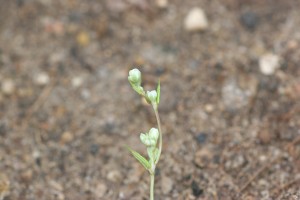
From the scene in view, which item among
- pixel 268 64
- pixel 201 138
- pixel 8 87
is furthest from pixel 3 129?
pixel 268 64

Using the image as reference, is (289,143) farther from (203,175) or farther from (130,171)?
(130,171)

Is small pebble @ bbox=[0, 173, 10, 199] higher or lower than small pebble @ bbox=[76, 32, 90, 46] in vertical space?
lower

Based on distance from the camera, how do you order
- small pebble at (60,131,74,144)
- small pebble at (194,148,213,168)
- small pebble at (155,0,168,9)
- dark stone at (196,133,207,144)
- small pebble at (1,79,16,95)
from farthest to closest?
small pebble at (155,0,168,9)
small pebble at (1,79,16,95)
small pebble at (60,131,74,144)
dark stone at (196,133,207,144)
small pebble at (194,148,213,168)

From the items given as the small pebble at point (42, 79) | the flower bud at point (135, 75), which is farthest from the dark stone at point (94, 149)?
the flower bud at point (135, 75)

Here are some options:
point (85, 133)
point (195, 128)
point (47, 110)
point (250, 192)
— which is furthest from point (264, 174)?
point (47, 110)

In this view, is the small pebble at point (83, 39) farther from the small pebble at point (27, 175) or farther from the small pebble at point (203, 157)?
the small pebble at point (203, 157)

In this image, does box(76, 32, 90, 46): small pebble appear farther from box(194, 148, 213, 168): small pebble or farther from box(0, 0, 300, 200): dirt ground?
box(194, 148, 213, 168): small pebble

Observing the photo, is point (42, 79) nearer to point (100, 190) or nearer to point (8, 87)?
point (8, 87)

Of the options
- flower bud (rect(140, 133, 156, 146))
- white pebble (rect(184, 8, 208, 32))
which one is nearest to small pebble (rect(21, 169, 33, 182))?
flower bud (rect(140, 133, 156, 146))
